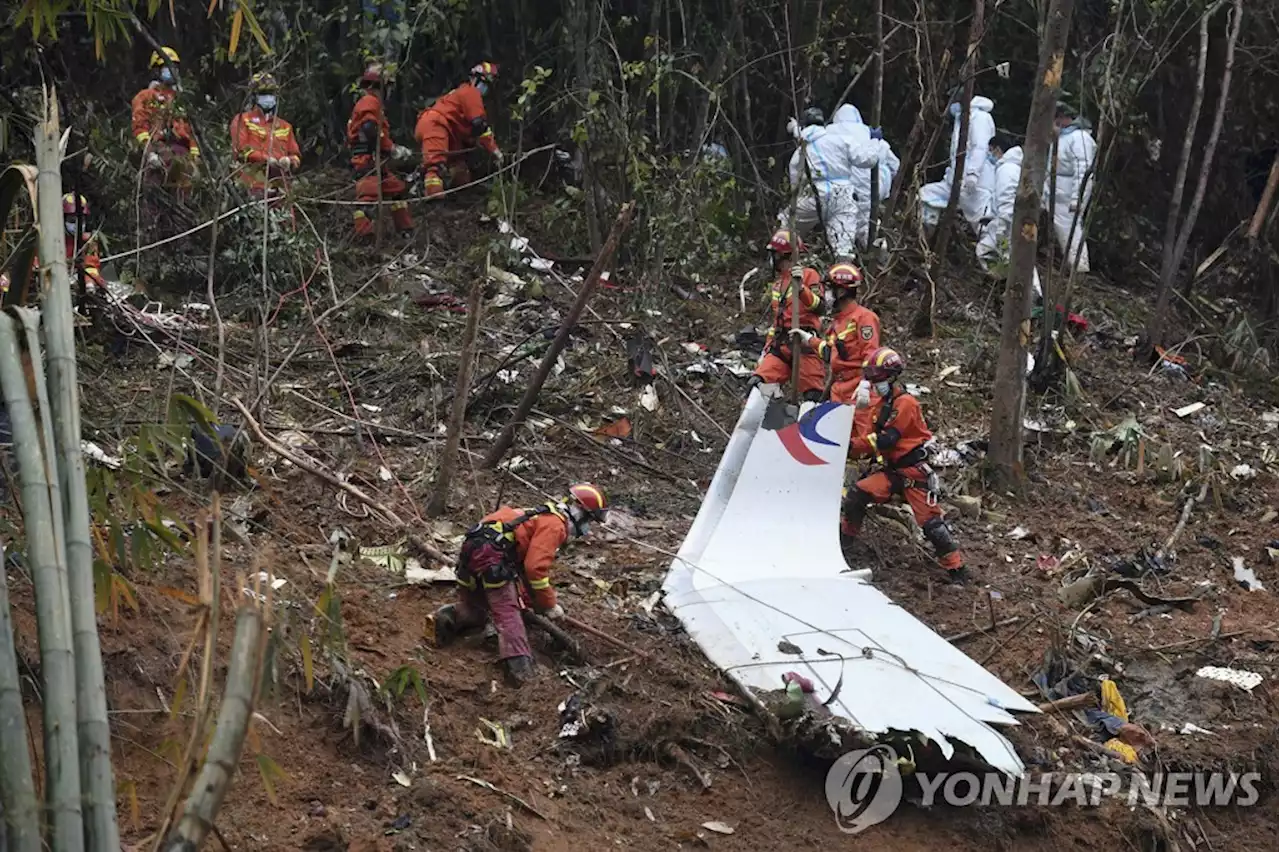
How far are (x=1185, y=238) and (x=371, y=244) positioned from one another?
6.60 metres

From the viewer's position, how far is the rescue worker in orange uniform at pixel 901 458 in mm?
7059

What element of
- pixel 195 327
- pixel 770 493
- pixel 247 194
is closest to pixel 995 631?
pixel 770 493

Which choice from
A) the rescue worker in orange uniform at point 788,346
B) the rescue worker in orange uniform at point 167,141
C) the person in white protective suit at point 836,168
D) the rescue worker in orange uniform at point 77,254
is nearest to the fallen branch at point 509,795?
the rescue worker in orange uniform at point 77,254

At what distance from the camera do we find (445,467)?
6602 mm

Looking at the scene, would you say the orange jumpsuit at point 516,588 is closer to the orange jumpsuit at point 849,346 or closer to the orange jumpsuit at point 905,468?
the orange jumpsuit at point 905,468

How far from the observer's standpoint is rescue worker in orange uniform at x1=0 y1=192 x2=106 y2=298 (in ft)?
9.02

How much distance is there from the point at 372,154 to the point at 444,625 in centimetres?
644

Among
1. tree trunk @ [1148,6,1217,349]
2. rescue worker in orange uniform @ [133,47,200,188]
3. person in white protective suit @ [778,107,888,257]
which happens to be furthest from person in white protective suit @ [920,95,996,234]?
rescue worker in orange uniform @ [133,47,200,188]

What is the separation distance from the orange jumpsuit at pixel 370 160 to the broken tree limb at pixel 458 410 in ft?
14.7

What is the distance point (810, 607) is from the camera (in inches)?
240

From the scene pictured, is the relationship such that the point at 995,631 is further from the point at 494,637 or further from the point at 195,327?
the point at 195,327

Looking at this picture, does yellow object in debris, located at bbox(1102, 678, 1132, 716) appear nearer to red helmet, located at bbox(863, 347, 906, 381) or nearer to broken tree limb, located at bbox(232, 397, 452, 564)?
red helmet, located at bbox(863, 347, 906, 381)

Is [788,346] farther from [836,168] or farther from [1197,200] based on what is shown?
[1197,200]

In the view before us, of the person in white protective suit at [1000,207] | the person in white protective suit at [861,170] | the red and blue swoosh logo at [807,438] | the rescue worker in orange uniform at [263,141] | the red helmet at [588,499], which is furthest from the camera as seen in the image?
the person in white protective suit at [1000,207]
